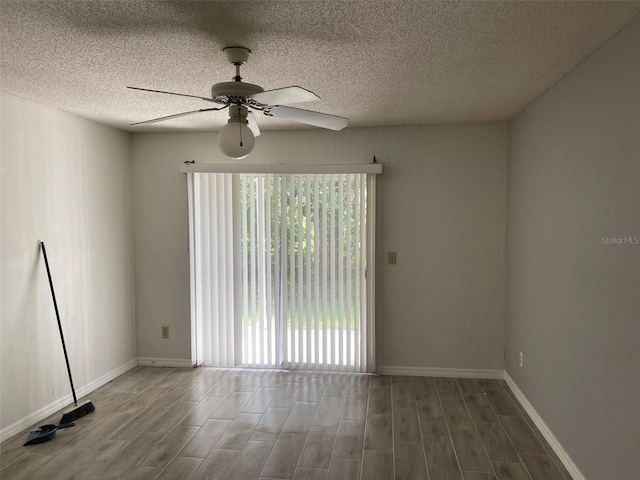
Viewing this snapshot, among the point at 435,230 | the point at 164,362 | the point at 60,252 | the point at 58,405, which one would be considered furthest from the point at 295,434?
the point at 60,252

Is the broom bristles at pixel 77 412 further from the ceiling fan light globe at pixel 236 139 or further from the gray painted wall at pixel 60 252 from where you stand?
the ceiling fan light globe at pixel 236 139

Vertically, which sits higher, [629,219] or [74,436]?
[629,219]

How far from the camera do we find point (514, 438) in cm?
301

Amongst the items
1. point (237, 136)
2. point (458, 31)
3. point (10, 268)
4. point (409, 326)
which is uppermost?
point (458, 31)

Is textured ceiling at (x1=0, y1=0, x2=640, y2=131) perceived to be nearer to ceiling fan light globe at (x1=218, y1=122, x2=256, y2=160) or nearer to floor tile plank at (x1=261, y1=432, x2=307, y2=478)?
ceiling fan light globe at (x1=218, y1=122, x2=256, y2=160)

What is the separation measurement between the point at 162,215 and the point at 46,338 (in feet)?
5.18

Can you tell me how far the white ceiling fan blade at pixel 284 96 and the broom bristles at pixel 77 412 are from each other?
273 centimetres

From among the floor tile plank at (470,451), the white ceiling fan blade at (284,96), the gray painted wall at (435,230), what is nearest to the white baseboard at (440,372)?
the gray painted wall at (435,230)

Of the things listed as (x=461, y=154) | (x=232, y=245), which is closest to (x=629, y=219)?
(x=461, y=154)

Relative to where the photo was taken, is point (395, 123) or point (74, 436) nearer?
point (74, 436)

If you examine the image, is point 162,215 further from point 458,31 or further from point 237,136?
point 458,31

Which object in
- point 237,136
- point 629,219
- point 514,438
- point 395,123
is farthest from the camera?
point 395,123

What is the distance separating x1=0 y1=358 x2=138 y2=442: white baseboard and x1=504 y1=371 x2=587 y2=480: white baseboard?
3.62m

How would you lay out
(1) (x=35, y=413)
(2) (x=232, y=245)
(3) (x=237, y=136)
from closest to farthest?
(3) (x=237, y=136) → (1) (x=35, y=413) → (2) (x=232, y=245)
